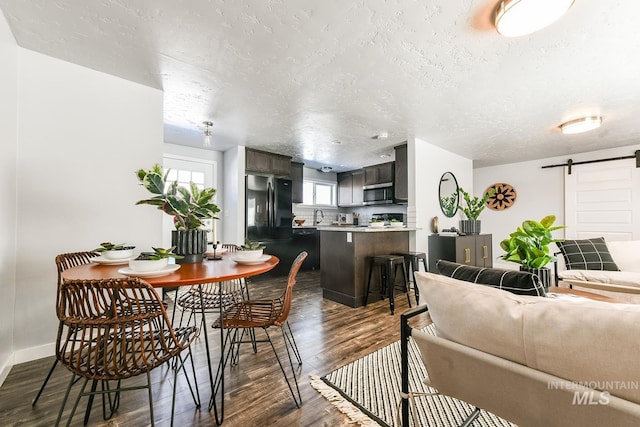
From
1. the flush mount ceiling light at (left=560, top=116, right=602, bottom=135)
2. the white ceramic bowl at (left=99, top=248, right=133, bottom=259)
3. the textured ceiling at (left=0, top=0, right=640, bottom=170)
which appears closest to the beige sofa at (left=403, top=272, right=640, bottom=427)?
the textured ceiling at (left=0, top=0, right=640, bottom=170)

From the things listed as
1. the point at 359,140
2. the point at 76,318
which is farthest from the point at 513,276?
the point at 359,140

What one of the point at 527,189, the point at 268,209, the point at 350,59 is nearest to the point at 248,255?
the point at 350,59

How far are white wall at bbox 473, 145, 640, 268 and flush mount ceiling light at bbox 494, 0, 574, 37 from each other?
16.4 ft

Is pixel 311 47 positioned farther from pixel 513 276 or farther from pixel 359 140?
pixel 359 140

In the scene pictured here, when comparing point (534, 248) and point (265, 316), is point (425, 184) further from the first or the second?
point (265, 316)

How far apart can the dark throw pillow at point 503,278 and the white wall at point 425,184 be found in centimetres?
287

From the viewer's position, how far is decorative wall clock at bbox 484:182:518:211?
19.1 feet

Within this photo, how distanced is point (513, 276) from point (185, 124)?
3.68 metres

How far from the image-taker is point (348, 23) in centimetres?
167

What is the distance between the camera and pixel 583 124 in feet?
10.3

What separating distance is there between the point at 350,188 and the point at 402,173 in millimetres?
2185

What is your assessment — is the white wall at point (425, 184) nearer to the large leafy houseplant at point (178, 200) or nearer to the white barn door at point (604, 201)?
the white barn door at point (604, 201)

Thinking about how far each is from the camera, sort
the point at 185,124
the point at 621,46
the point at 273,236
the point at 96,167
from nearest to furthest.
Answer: the point at 621,46 → the point at 96,167 → the point at 185,124 → the point at 273,236

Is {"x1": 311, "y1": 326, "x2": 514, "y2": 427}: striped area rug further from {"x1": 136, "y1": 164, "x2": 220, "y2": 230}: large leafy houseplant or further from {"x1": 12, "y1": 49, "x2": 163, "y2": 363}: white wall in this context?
{"x1": 12, "y1": 49, "x2": 163, "y2": 363}: white wall
